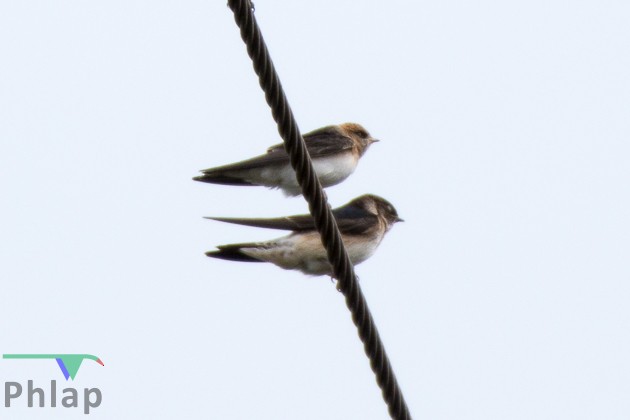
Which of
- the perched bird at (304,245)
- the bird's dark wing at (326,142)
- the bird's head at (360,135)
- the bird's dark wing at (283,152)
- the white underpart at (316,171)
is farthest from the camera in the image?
the bird's head at (360,135)

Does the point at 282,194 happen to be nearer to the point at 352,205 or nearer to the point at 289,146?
the point at 352,205

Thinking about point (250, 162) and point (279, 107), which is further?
point (250, 162)

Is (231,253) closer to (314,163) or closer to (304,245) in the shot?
(304,245)

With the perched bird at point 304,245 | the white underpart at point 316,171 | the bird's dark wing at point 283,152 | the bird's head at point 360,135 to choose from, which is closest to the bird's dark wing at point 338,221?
the perched bird at point 304,245

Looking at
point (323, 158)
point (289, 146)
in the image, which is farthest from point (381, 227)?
point (289, 146)

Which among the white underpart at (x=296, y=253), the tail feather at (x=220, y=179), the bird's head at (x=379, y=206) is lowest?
the white underpart at (x=296, y=253)

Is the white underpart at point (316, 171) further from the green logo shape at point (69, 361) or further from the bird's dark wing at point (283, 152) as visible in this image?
the green logo shape at point (69, 361)
